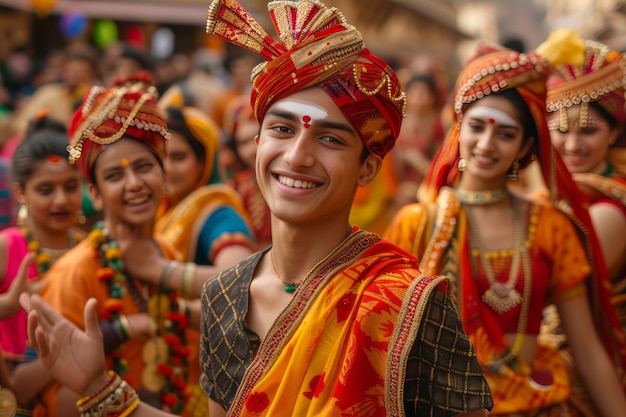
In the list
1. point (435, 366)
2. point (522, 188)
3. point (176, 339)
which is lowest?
point (176, 339)

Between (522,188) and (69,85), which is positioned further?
(69,85)

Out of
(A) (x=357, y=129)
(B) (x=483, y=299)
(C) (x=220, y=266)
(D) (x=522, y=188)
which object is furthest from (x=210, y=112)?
(A) (x=357, y=129)

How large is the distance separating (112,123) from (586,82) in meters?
1.98

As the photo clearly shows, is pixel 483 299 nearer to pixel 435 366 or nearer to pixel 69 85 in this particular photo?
pixel 435 366

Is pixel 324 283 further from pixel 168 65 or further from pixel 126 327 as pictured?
pixel 168 65

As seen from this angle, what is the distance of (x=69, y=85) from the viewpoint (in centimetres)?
863

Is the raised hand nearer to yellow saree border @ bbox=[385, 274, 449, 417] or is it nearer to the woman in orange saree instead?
yellow saree border @ bbox=[385, 274, 449, 417]

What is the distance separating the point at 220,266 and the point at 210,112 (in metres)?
6.85

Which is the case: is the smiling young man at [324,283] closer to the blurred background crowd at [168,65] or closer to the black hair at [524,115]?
the black hair at [524,115]

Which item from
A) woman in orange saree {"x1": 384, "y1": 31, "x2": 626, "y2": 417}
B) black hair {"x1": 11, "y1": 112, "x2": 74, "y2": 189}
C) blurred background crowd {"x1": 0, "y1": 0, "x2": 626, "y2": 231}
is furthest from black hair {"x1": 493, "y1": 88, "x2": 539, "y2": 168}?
black hair {"x1": 11, "y1": 112, "x2": 74, "y2": 189}

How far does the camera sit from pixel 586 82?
3.87 m

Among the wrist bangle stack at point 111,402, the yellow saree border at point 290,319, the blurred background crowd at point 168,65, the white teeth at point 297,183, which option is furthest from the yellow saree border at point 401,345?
the blurred background crowd at point 168,65

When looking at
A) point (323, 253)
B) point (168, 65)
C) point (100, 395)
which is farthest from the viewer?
point (168, 65)

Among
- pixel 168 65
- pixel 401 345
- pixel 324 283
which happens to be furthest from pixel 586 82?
pixel 168 65
